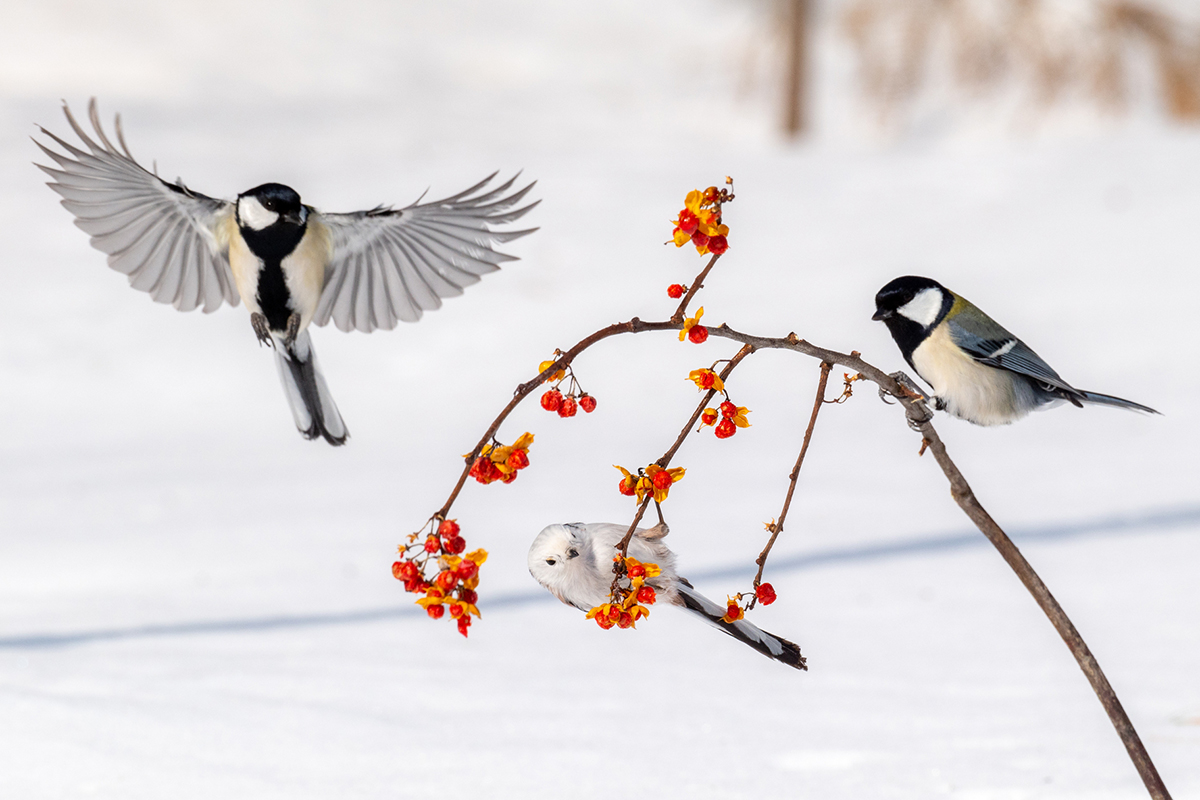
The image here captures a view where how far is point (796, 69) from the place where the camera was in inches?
349

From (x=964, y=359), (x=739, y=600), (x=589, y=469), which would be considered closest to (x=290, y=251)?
(x=739, y=600)

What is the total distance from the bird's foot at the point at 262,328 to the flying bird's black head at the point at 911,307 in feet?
1.98

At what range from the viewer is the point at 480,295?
21.7ft

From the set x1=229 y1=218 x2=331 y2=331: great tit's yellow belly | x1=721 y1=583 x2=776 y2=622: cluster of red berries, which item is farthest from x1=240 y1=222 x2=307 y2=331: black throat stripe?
x1=721 y1=583 x2=776 y2=622: cluster of red berries

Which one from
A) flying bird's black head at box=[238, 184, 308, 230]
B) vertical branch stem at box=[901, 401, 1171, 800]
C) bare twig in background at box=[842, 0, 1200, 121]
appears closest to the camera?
flying bird's black head at box=[238, 184, 308, 230]

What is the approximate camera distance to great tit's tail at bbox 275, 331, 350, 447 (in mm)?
1195

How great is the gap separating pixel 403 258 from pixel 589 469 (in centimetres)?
333

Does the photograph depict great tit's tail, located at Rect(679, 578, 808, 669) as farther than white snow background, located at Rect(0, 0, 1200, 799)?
No

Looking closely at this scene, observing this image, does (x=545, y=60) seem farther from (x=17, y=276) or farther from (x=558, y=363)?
(x=558, y=363)

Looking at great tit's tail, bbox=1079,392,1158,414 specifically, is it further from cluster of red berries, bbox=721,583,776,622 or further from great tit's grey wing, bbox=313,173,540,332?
great tit's grey wing, bbox=313,173,540,332

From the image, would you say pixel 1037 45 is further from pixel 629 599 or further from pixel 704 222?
pixel 629 599

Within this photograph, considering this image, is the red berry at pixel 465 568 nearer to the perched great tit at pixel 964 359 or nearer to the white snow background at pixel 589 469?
the perched great tit at pixel 964 359

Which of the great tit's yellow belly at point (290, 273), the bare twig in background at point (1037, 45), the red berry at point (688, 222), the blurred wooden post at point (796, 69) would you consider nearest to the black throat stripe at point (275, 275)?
the great tit's yellow belly at point (290, 273)

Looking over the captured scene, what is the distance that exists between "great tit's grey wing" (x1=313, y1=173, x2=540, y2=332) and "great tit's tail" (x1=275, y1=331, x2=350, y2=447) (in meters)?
0.06
